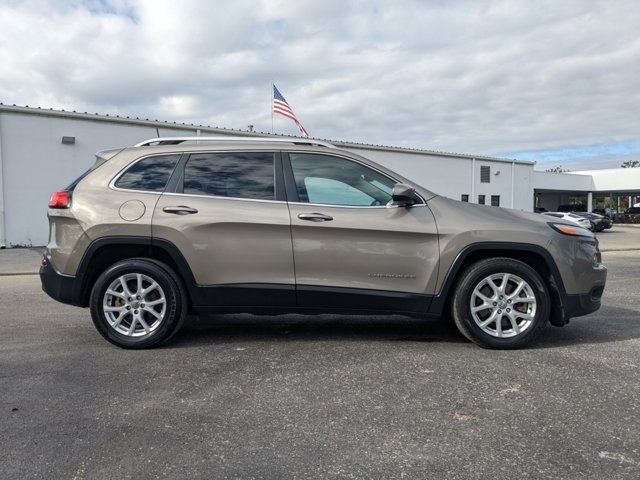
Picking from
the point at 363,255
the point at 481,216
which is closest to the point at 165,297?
the point at 363,255

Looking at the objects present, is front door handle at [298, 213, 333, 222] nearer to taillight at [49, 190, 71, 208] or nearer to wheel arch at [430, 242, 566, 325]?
wheel arch at [430, 242, 566, 325]

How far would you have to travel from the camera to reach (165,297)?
453cm

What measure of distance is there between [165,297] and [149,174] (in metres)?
1.16

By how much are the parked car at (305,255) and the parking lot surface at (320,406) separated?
37 centimetres

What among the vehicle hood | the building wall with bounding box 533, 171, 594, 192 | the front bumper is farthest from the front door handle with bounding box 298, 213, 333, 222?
the building wall with bounding box 533, 171, 594, 192

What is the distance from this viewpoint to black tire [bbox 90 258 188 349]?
451cm

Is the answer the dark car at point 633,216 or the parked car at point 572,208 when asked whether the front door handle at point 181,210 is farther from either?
the dark car at point 633,216

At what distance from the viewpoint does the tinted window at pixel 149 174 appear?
4672 millimetres

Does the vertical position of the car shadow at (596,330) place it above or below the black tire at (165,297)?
below

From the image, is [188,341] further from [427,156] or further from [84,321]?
[427,156]

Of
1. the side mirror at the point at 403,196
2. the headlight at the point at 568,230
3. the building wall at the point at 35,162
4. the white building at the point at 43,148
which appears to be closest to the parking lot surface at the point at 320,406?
the headlight at the point at 568,230

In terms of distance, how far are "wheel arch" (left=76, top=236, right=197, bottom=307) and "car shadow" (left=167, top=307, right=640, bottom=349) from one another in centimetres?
70

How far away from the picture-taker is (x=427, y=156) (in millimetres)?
30609

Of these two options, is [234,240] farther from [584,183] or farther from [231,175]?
[584,183]
